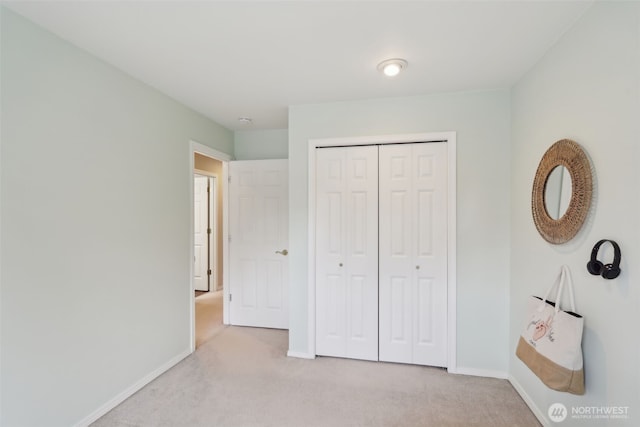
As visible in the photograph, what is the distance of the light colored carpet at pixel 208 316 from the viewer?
3.29m

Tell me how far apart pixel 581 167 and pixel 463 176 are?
3.28 feet

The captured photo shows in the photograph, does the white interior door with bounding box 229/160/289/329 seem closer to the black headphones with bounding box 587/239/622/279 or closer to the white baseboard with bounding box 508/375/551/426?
the white baseboard with bounding box 508/375/551/426

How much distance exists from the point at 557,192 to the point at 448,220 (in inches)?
33.6

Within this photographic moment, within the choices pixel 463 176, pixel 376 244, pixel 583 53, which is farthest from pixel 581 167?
pixel 376 244

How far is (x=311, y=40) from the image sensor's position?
174cm

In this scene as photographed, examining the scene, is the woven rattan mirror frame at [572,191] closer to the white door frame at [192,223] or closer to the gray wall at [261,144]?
the gray wall at [261,144]

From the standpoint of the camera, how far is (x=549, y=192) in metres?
1.79

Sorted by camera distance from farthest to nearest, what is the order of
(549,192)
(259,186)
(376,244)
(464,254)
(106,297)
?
(259,186), (376,244), (464,254), (106,297), (549,192)

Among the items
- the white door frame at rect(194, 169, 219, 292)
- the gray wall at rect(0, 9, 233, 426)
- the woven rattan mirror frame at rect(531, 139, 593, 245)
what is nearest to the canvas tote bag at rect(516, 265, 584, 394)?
the woven rattan mirror frame at rect(531, 139, 593, 245)

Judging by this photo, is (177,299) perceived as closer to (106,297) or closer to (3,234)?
(106,297)

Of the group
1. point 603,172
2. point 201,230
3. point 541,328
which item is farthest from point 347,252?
point 201,230

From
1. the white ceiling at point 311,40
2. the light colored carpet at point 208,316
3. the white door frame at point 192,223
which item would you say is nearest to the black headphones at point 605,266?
the white ceiling at point 311,40

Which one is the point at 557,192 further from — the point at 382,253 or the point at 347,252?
the point at 347,252

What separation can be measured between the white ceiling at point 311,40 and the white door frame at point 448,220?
1.27 ft
